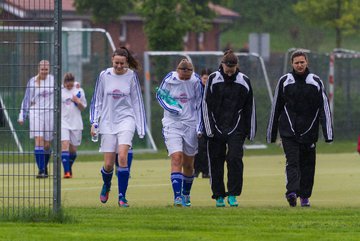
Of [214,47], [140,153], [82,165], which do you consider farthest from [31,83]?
[214,47]

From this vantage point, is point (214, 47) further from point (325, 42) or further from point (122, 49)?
point (122, 49)

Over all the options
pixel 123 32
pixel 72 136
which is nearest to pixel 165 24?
pixel 72 136

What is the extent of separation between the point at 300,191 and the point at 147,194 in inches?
119

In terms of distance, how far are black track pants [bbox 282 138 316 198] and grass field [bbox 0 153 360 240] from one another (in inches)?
10.9

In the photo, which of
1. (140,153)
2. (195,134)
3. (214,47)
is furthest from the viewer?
(214,47)

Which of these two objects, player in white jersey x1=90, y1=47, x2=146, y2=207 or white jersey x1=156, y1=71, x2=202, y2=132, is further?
white jersey x1=156, y1=71, x2=202, y2=132

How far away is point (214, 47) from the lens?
6712 cm

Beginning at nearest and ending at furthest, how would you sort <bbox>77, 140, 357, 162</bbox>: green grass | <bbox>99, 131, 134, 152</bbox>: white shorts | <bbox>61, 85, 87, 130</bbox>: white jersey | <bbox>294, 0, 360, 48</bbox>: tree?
<bbox>99, 131, 134, 152</bbox>: white shorts, <bbox>61, 85, 87, 130</bbox>: white jersey, <bbox>77, 140, 357, 162</bbox>: green grass, <bbox>294, 0, 360, 48</bbox>: tree

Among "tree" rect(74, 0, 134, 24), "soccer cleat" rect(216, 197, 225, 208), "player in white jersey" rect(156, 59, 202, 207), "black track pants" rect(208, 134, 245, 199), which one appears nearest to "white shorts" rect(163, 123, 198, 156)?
"player in white jersey" rect(156, 59, 202, 207)

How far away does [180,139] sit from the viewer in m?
16.7

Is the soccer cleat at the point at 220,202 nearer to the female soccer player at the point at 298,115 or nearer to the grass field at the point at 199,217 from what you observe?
the grass field at the point at 199,217

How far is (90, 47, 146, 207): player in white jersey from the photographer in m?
16.6

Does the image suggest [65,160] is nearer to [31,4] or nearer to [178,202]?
[178,202]

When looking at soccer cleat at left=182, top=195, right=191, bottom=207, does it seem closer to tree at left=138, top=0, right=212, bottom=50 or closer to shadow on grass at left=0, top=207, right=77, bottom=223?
shadow on grass at left=0, top=207, right=77, bottom=223
